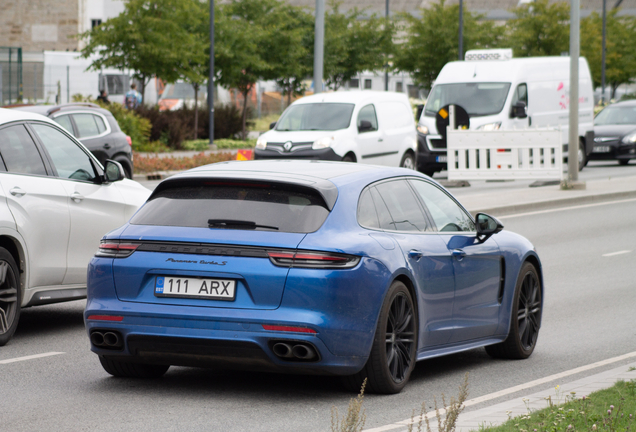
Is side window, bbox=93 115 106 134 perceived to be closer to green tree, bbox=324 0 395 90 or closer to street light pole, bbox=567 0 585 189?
street light pole, bbox=567 0 585 189

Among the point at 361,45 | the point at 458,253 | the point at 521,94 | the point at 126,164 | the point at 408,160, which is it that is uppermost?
the point at 361,45

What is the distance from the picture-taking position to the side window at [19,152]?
823cm

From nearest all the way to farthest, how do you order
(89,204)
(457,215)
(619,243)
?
1. (457,215)
2. (89,204)
3. (619,243)

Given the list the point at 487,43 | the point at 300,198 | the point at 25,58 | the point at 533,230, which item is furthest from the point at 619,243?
the point at 25,58

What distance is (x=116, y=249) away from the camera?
6.28 meters

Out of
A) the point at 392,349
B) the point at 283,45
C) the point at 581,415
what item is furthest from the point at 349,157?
the point at 283,45

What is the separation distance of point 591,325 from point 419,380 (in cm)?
293

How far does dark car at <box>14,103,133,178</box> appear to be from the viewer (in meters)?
20.0

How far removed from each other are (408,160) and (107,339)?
1912cm

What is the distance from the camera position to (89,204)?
8.87m

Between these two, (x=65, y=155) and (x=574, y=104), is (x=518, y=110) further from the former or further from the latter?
(x=65, y=155)

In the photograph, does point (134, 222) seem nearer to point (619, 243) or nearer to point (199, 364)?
point (199, 364)

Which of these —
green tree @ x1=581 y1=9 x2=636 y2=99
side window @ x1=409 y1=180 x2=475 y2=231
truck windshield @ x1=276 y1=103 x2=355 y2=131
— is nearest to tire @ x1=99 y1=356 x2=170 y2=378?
side window @ x1=409 y1=180 x2=475 y2=231

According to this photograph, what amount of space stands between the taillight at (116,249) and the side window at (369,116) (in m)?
17.1
